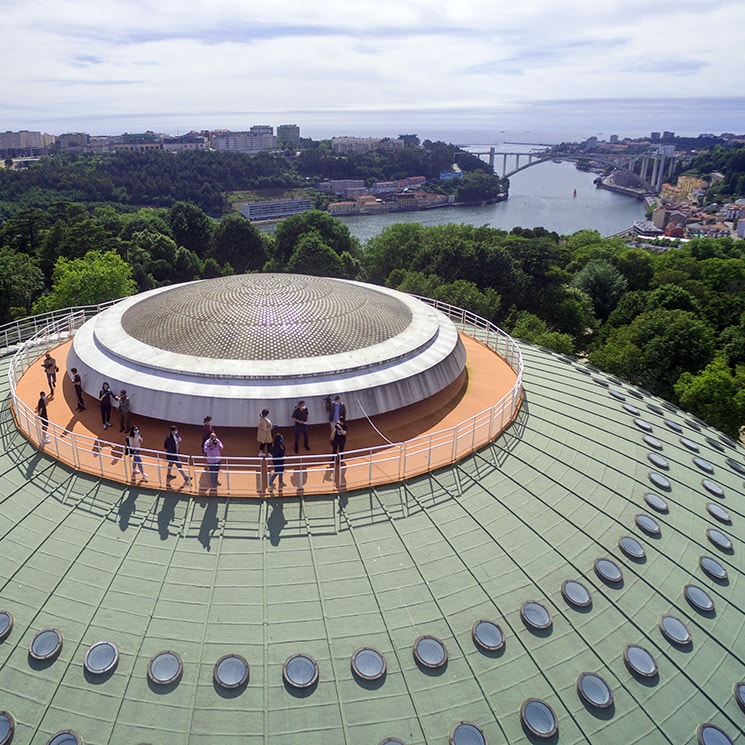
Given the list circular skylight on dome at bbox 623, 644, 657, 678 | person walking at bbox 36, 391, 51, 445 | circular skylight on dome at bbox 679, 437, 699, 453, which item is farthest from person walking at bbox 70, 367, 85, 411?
circular skylight on dome at bbox 679, 437, 699, 453

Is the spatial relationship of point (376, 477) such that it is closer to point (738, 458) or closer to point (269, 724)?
point (269, 724)

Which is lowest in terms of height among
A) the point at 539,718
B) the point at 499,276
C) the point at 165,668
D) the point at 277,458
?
the point at 499,276

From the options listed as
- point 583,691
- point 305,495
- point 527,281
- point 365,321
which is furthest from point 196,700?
point 527,281

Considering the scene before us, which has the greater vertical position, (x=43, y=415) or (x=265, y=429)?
(x=265, y=429)

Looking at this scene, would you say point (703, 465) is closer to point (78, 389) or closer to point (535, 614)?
point (535, 614)

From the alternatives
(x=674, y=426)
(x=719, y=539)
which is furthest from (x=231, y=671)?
(x=674, y=426)

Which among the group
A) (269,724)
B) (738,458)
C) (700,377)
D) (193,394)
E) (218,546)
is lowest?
(700,377)
